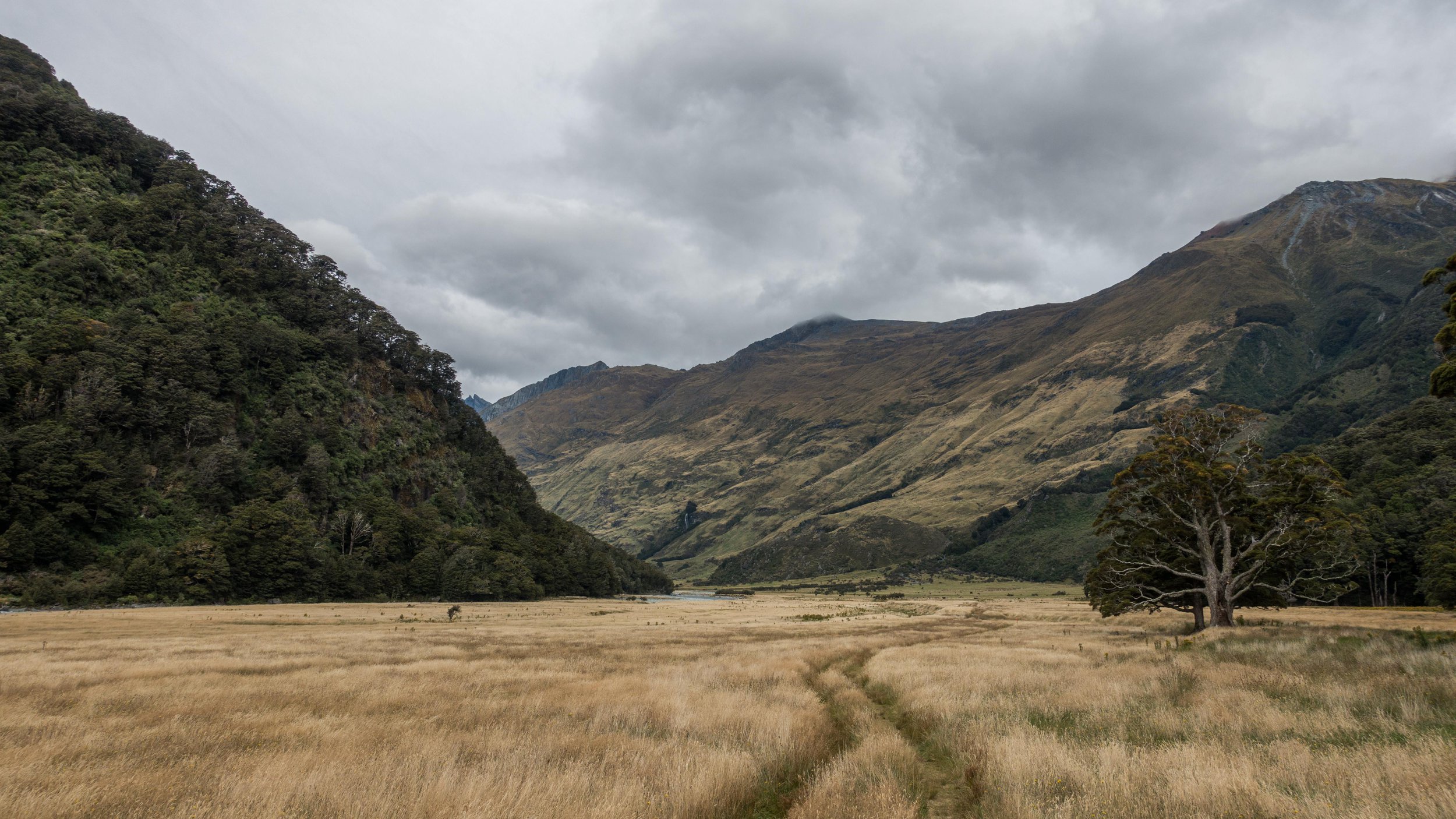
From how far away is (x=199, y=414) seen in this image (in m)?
84.0

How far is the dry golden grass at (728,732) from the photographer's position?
802 centimetres

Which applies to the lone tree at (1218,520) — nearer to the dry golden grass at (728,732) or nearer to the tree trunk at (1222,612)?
the tree trunk at (1222,612)

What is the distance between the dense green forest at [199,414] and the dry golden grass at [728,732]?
5430 cm

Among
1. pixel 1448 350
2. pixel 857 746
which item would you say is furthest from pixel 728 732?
pixel 1448 350

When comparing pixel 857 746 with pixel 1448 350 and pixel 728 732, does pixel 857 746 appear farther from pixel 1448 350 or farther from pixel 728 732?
pixel 1448 350

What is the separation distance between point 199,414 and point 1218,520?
10970 centimetres

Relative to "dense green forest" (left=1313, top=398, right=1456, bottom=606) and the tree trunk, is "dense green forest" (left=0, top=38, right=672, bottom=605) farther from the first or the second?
"dense green forest" (left=1313, top=398, right=1456, bottom=606)

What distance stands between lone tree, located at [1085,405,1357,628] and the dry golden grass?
7.11 meters

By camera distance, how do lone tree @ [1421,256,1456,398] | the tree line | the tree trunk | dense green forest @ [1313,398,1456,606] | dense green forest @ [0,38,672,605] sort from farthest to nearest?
1. dense green forest @ [0,38,672,605]
2. dense green forest @ [1313,398,1456,606]
3. the tree trunk
4. the tree line
5. lone tree @ [1421,256,1456,398]

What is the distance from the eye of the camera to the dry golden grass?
316 inches

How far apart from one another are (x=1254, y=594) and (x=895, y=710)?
3344 cm

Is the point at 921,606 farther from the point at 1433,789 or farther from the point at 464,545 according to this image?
the point at 1433,789

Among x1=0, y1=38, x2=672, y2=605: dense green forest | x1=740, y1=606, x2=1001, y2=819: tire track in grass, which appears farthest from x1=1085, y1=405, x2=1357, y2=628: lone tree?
x1=0, y1=38, x2=672, y2=605: dense green forest

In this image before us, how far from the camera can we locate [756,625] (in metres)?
53.2
